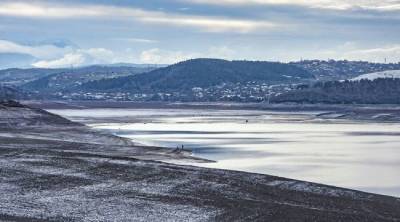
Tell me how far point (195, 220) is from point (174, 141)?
61.8 metres

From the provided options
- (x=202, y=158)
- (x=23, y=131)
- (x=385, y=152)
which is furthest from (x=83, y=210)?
(x=23, y=131)

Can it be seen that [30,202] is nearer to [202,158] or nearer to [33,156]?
[33,156]

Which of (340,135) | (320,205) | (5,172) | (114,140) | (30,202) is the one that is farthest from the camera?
(340,135)

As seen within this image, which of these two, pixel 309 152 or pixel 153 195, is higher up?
pixel 153 195

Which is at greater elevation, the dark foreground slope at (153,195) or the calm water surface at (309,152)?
the dark foreground slope at (153,195)

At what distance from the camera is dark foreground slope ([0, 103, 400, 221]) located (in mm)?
35938

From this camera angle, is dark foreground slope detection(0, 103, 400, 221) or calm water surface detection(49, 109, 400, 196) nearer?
dark foreground slope detection(0, 103, 400, 221)

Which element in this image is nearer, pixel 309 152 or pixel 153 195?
pixel 153 195

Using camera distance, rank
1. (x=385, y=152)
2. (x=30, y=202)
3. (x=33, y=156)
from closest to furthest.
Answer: (x=30, y=202)
(x=33, y=156)
(x=385, y=152)

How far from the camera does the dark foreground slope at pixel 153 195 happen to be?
3594cm

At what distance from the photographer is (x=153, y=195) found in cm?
4116

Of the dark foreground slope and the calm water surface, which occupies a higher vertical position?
the dark foreground slope

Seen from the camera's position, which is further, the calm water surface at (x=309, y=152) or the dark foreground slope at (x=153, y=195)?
the calm water surface at (x=309, y=152)

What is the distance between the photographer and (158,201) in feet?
129
